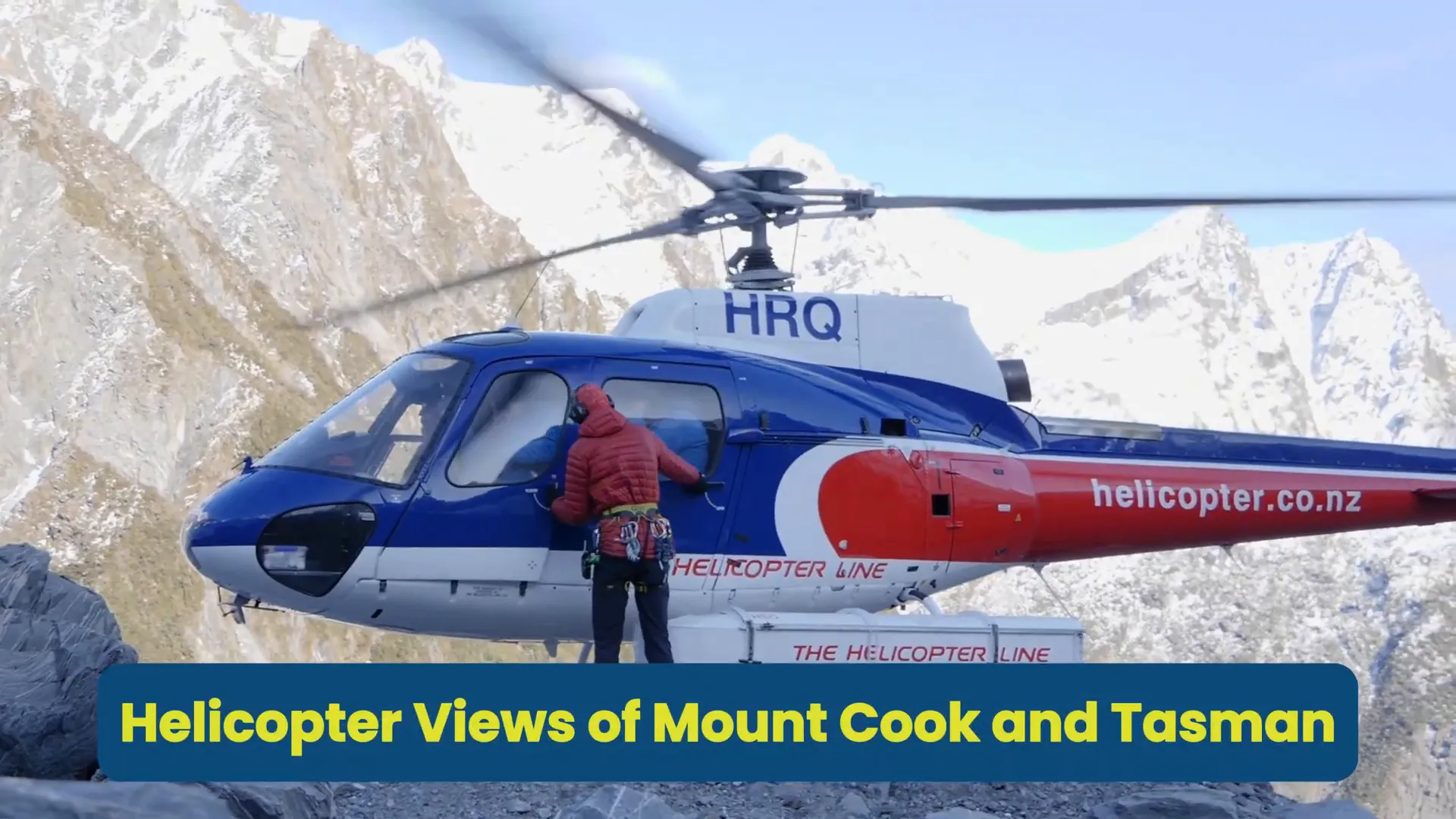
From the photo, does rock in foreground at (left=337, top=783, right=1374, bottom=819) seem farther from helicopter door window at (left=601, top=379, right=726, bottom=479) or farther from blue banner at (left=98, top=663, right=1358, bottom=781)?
helicopter door window at (left=601, top=379, right=726, bottom=479)

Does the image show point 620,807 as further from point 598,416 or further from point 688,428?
point 688,428

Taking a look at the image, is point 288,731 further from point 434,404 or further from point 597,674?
point 434,404

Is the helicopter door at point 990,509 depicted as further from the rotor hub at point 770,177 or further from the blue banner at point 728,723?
the blue banner at point 728,723

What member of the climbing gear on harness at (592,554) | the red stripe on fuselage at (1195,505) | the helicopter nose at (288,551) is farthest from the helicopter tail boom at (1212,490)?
the helicopter nose at (288,551)

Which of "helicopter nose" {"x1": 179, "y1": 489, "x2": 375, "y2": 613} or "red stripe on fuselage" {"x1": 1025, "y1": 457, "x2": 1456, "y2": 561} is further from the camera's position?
"red stripe on fuselage" {"x1": 1025, "y1": 457, "x2": 1456, "y2": 561}

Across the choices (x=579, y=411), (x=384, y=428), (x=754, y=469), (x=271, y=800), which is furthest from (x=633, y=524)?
(x=271, y=800)

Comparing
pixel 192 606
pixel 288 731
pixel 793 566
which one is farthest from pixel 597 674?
pixel 192 606

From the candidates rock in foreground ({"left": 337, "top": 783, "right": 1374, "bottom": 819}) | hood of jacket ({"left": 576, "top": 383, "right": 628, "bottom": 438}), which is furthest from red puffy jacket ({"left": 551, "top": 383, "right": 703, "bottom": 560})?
rock in foreground ({"left": 337, "top": 783, "right": 1374, "bottom": 819})
